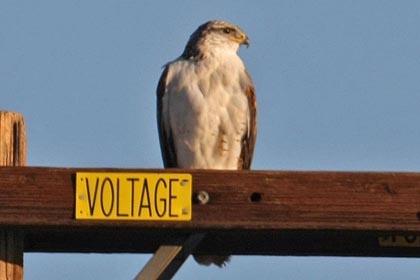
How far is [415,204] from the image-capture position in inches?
153

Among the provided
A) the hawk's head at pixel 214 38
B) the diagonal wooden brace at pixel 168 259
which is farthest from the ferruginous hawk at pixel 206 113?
the diagonal wooden brace at pixel 168 259

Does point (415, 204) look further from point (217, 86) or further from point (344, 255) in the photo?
point (217, 86)

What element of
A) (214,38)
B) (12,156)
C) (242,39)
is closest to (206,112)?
(214,38)

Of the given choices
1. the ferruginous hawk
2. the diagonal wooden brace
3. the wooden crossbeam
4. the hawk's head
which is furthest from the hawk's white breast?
the wooden crossbeam

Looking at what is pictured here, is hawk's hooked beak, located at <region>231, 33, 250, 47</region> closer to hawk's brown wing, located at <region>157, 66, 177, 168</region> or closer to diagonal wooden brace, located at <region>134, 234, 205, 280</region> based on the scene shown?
hawk's brown wing, located at <region>157, 66, 177, 168</region>

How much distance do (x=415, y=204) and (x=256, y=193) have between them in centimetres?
52

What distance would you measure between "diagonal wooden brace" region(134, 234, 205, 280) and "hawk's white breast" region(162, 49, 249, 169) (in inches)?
121

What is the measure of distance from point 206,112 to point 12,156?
3.15 meters

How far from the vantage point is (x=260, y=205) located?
390cm

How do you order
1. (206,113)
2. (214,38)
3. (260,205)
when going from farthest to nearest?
(214,38)
(206,113)
(260,205)

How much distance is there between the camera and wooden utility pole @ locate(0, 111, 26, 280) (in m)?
3.95

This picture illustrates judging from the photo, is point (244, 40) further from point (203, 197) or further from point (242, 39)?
point (203, 197)

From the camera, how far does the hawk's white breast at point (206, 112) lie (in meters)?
7.20

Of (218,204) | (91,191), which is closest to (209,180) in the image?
(218,204)
